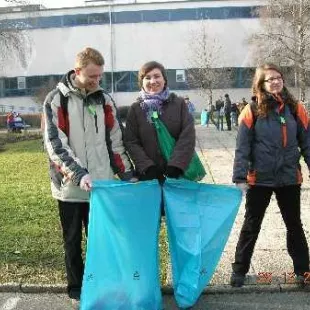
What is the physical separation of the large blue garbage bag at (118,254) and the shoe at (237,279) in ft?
2.92

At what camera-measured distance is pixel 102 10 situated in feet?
162

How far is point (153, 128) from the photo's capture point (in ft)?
14.7

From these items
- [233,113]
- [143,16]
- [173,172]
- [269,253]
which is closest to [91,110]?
[173,172]

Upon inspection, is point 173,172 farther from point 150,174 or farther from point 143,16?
point 143,16

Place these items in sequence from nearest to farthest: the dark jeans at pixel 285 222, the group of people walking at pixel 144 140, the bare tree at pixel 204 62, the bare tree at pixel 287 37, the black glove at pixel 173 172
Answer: the group of people walking at pixel 144 140 → the black glove at pixel 173 172 → the dark jeans at pixel 285 222 → the bare tree at pixel 287 37 → the bare tree at pixel 204 62

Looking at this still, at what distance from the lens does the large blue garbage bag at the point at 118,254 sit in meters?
4.16

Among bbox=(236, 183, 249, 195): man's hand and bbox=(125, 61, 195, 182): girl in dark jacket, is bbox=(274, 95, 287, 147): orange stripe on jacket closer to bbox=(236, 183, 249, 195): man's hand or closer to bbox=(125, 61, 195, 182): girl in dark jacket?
bbox=(236, 183, 249, 195): man's hand

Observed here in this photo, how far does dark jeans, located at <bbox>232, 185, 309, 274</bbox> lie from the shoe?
4cm

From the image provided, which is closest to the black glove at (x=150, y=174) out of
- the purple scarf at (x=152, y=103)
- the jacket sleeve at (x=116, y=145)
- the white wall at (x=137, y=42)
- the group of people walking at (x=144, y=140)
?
the group of people walking at (x=144, y=140)

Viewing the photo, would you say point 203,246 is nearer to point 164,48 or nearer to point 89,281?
point 89,281

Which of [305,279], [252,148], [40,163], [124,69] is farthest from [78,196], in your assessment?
[124,69]

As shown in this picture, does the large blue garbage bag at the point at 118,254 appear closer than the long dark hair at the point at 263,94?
Yes

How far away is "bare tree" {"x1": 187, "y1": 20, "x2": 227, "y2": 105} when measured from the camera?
4659 centimetres

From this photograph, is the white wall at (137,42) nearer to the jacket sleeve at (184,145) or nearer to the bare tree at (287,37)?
the bare tree at (287,37)
